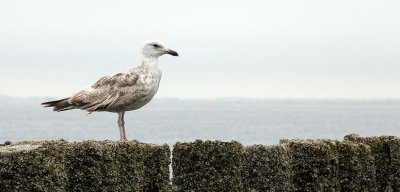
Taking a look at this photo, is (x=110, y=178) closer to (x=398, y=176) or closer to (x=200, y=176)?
(x=200, y=176)

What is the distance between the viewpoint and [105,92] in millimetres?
16859

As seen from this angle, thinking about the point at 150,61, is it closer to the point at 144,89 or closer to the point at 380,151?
the point at 144,89

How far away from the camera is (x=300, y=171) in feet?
53.7

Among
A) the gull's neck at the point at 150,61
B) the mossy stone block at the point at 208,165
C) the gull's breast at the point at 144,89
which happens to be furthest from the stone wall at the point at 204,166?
the gull's neck at the point at 150,61

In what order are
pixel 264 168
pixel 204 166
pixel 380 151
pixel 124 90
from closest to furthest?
pixel 204 166, pixel 264 168, pixel 124 90, pixel 380 151

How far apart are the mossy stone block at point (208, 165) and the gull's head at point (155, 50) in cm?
314

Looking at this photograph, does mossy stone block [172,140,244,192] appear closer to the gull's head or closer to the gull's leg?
the gull's leg

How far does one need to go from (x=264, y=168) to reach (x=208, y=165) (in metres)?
1.20

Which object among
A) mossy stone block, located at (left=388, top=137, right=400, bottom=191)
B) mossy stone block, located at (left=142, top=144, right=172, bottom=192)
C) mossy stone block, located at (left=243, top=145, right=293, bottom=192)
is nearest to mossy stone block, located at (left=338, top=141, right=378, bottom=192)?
mossy stone block, located at (left=388, top=137, right=400, bottom=191)

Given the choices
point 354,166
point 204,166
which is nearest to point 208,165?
point 204,166

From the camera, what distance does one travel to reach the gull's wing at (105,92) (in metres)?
16.7

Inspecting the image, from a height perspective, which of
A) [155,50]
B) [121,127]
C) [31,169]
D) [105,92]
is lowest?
[31,169]

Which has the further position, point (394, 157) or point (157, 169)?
point (394, 157)

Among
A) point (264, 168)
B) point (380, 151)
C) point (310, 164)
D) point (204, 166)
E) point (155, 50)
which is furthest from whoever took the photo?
point (380, 151)
